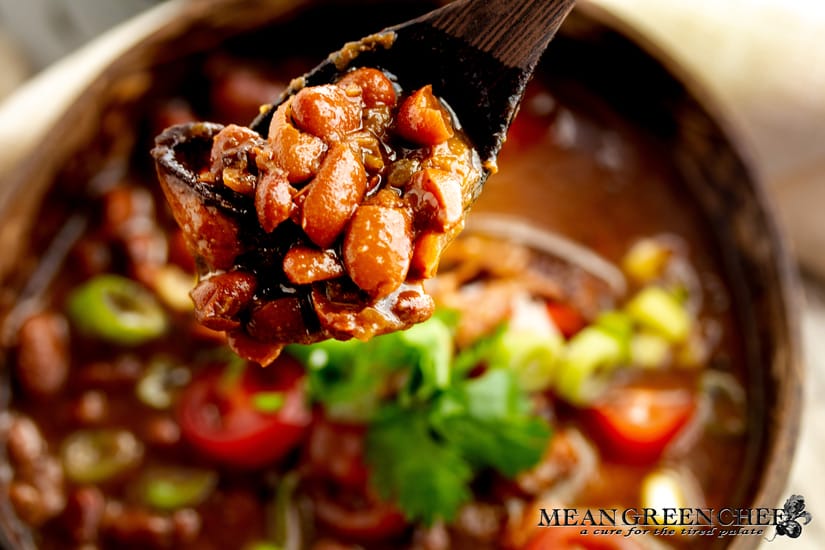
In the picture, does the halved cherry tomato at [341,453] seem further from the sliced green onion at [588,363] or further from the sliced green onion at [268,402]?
the sliced green onion at [588,363]

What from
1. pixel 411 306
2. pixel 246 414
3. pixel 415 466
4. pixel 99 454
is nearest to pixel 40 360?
pixel 99 454

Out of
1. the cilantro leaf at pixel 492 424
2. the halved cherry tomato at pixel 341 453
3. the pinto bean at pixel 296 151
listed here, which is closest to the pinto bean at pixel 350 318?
the pinto bean at pixel 296 151

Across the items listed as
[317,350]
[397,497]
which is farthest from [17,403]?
[397,497]

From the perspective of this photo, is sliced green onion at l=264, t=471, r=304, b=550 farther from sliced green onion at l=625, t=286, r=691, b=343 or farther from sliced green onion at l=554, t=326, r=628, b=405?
sliced green onion at l=625, t=286, r=691, b=343

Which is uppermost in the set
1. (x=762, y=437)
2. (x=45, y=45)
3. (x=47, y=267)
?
(x=45, y=45)

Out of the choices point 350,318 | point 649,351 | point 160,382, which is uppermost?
point 160,382

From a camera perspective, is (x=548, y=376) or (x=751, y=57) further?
(x=751, y=57)

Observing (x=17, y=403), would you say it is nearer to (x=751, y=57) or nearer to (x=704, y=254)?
(x=704, y=254)

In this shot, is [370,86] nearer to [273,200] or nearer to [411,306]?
[273,200]
